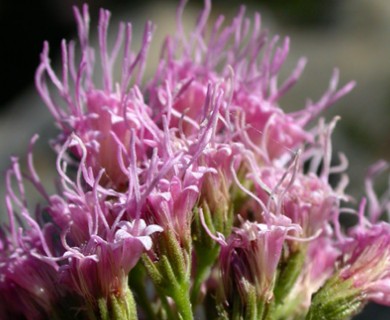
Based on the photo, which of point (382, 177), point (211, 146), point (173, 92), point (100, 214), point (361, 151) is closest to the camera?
point (100, 214)

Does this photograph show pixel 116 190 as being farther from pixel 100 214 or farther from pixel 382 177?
pixel 382 177

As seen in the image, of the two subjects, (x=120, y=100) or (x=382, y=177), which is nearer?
(x=120, y=100)

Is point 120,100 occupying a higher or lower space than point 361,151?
higher

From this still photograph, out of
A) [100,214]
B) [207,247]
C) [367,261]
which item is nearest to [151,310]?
[207,247]

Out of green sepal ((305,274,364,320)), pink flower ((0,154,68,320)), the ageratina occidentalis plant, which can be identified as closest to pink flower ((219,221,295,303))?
the ageratina occidentalis plant

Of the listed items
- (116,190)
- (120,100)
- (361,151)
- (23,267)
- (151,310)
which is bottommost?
(361,151)

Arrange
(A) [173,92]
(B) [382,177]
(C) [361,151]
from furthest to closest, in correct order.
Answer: (C) [361,151], (B) [382,177], (A) [173,92]

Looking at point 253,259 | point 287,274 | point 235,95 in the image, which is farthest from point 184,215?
point 235,95

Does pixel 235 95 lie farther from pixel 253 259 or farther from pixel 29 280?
pixel 29 280
